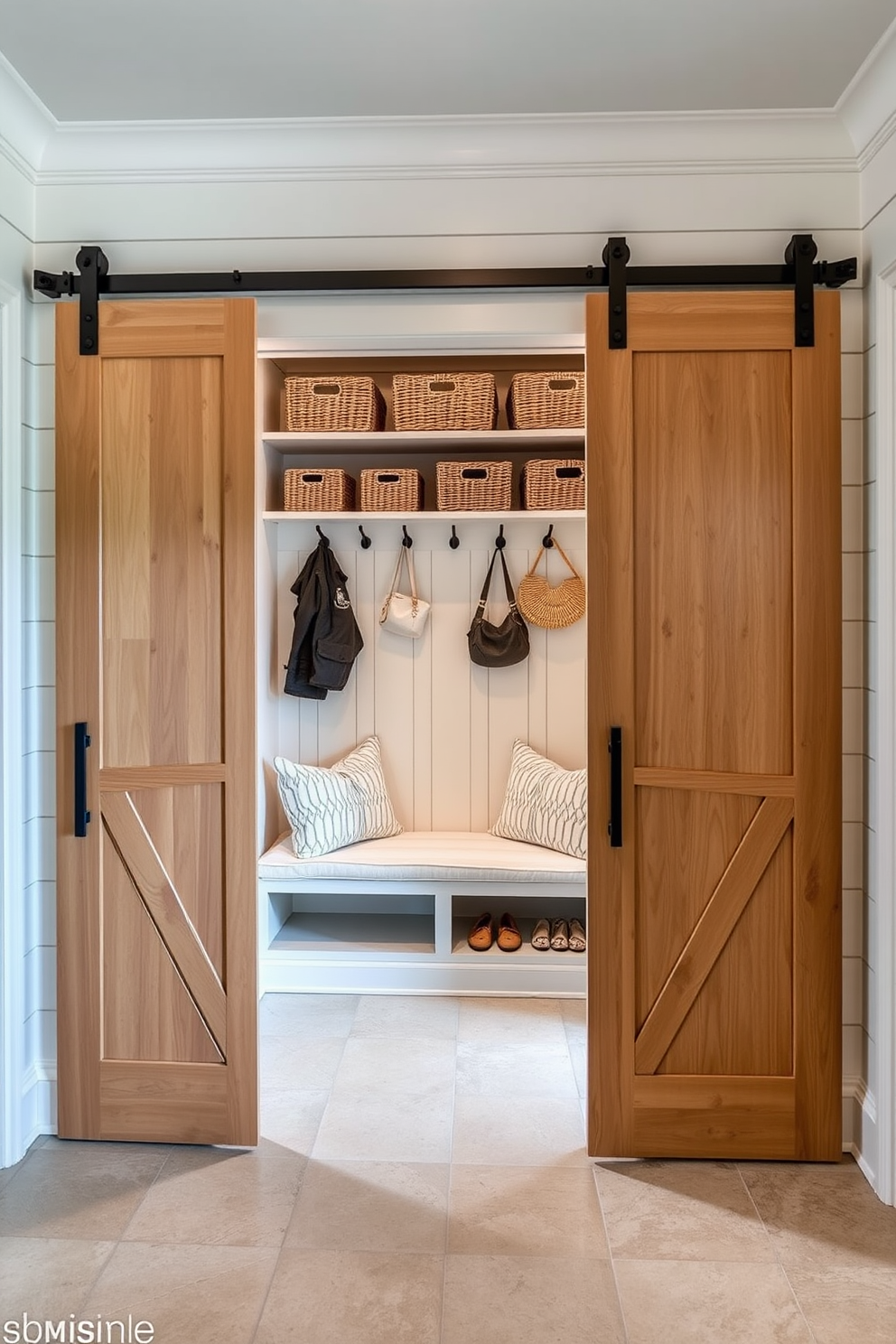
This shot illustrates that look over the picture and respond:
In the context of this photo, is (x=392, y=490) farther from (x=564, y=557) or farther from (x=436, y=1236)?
(x=436, y=1236)

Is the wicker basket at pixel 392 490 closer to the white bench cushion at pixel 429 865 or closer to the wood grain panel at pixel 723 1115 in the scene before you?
Result: the white bench cushion at pixel 429 865

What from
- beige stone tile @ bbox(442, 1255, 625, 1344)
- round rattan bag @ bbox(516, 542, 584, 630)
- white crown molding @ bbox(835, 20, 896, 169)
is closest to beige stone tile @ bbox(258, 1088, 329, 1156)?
beige stone tile @ bbox(442, 1255, 625, 1344)

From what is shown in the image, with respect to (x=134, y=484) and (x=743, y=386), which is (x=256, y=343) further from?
(x=743, y=386)

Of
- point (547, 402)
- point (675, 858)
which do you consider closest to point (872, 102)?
point (547, 402)

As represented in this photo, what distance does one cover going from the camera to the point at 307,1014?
11.3ft

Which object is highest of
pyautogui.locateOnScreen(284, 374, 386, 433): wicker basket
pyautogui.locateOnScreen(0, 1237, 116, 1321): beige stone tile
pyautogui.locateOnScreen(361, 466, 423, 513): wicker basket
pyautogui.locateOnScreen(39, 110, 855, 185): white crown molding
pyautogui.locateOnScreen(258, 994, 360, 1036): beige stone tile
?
pyautogui.locateOnScreen(39, 110, 855, 185): white crown molding

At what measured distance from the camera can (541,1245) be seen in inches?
83.4

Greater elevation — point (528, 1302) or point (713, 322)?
point (713, 322)

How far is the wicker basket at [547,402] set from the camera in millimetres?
3533

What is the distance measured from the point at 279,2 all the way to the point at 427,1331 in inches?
107

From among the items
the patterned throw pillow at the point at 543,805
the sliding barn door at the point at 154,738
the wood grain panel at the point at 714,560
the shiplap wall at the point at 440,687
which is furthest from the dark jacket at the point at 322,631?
Answer: the wood grain panel at the point at 714,560

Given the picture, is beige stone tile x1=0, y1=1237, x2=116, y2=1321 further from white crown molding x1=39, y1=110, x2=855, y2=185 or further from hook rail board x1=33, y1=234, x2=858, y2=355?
white crown molding x1=39, y1=110, x2=855, y2=185

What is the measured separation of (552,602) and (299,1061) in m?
1.97

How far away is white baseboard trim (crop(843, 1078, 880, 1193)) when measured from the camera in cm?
236
